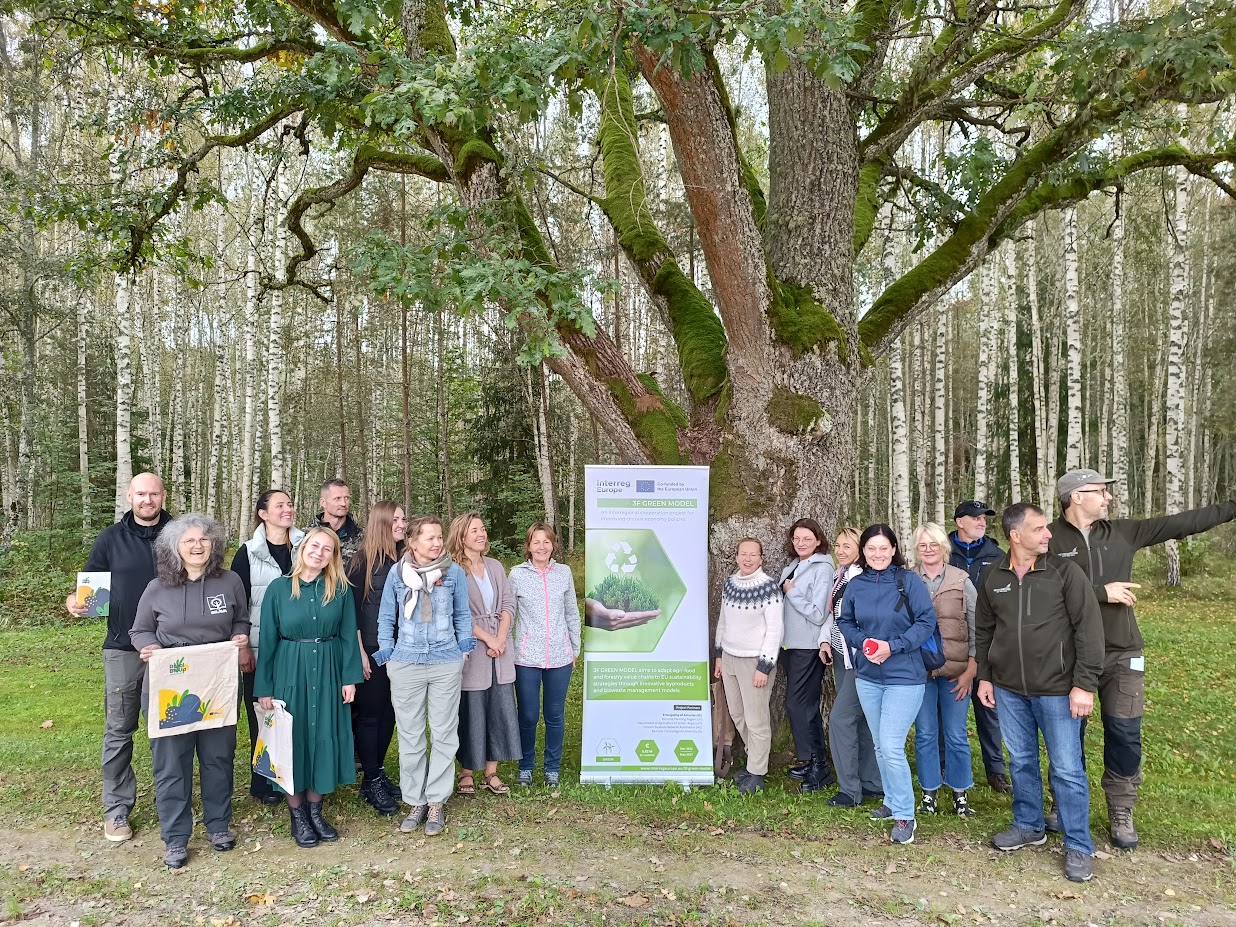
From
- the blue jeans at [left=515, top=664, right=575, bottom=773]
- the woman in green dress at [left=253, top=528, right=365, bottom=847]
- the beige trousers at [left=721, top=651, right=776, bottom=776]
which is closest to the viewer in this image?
the woman in green dress at [left=253, top=528, right=365, bottom=847]

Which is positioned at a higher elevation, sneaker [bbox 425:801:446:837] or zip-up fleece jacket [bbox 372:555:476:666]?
zip-up fleece jacket [bbox 372:555:476:666]

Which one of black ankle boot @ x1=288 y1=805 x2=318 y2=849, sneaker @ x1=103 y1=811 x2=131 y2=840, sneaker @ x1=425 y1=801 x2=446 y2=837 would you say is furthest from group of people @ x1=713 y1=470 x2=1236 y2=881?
sneaker @ x1=103 y1=811 x2=131 y2=840

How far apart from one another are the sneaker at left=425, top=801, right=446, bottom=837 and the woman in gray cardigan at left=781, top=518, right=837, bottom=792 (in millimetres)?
2364

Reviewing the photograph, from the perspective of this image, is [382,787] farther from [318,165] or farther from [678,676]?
[318,165]

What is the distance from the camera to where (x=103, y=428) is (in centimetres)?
2306

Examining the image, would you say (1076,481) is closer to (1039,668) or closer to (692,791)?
(1039,668)

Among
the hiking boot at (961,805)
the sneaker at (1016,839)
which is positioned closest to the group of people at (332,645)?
the hiking boot at (961,805)

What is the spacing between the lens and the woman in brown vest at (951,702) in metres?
4.86

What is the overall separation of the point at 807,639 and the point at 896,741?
0.87m

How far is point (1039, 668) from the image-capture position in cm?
413

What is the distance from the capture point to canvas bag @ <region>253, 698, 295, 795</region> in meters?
4.25

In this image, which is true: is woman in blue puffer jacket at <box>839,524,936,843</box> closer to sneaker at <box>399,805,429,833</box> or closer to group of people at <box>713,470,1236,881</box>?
group of people at <box>713,470,1236,881</box>

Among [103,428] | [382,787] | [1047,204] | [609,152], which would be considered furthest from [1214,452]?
[103,428]

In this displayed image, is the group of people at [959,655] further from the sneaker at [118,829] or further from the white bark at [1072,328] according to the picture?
the white bark at [1072,328]
